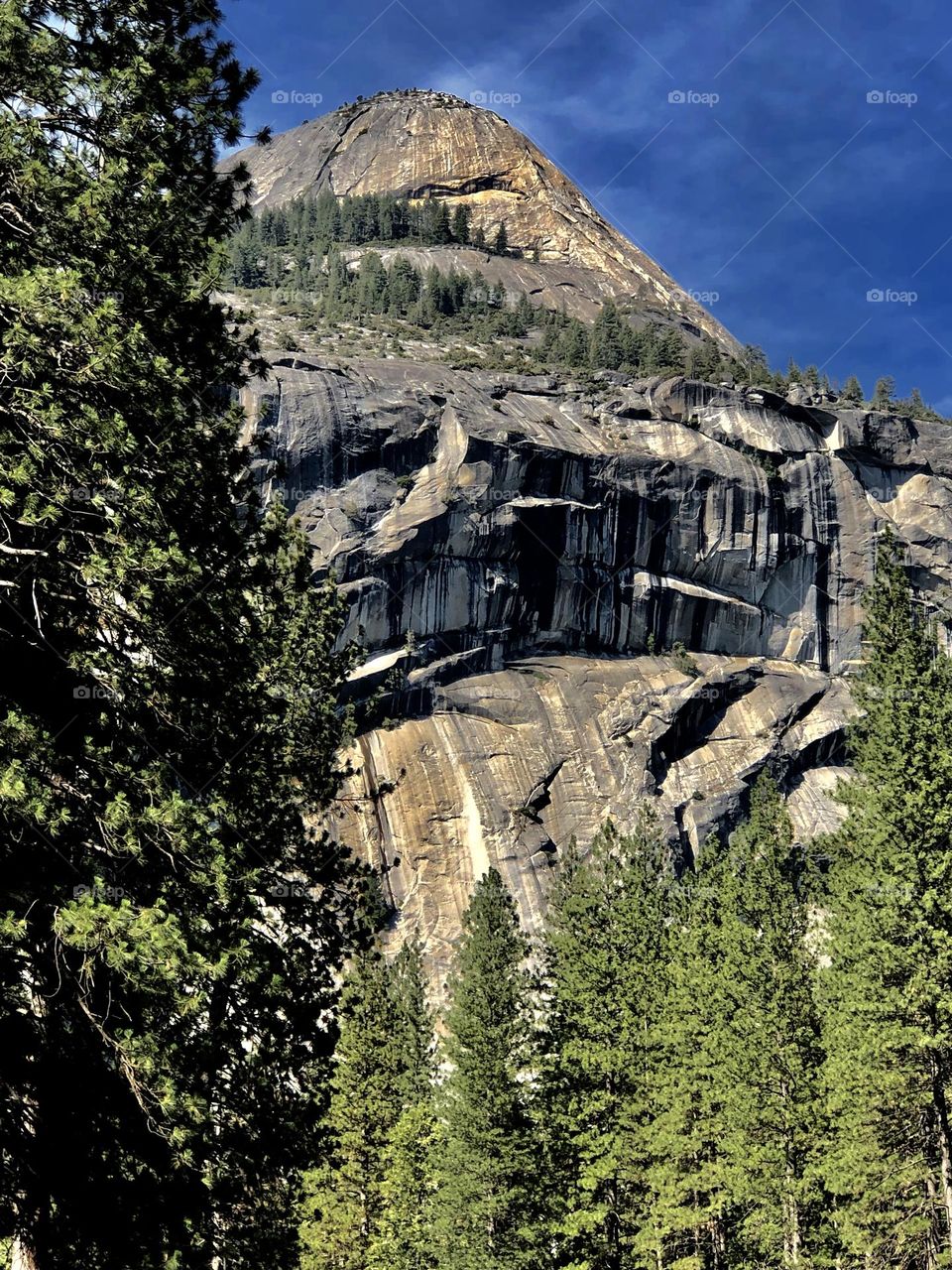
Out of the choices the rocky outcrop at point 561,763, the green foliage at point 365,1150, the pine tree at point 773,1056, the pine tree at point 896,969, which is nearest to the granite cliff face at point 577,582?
the rocky outcrop at point 561,763

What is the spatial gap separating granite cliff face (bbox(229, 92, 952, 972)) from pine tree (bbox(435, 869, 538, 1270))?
3511 cm

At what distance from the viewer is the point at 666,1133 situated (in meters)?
23.2

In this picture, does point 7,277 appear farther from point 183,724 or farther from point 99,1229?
point 99,1229

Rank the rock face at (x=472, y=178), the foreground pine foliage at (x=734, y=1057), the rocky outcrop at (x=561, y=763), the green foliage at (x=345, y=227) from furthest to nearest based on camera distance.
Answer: the rock face at (x=472, y=178) < the green foliage at (x=345, y=227) < the rocky outcrop at (x=561, y=763) < the foreground pine foliage at (x=734, y=1057)

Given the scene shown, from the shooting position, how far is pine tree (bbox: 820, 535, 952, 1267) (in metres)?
18.5

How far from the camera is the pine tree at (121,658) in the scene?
815 cm

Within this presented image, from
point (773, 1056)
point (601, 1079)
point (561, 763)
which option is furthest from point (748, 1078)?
point (561, 763)

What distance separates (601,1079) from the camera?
981 inches

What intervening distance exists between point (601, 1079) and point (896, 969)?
871 centimetres

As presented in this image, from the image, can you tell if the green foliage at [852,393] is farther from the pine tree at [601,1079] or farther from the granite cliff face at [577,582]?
the pine tree at [601,1079]

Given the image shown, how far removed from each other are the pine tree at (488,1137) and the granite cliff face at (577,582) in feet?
115

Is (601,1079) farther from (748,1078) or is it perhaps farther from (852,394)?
(852,394)

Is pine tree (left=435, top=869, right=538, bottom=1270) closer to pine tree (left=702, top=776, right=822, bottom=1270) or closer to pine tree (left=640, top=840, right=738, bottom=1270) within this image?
pine tree (left=640, top=840, right=738, bottom=1270)

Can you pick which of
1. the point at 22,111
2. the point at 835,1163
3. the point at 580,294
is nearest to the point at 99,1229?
the point at 22,111
